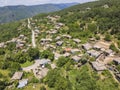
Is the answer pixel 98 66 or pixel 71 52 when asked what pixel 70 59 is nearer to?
pixel 71 52

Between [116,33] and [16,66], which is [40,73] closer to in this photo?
[16,66]

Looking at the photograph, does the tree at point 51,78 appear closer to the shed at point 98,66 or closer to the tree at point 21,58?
the shed at point 98,66

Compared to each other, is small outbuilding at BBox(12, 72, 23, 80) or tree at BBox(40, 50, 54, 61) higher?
tree at BBox(40, 50, 54, 61)

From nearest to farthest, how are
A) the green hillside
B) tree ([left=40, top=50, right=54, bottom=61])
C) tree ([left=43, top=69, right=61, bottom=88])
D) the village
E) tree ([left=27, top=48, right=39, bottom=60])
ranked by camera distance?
tree ([left=43, top=69, right=61, bottom=88])
the green hillside
the village
tree ([left=40, top=50, right=54, bottom=61])
tree ([left=27, top=48, right=39, bottom=60])

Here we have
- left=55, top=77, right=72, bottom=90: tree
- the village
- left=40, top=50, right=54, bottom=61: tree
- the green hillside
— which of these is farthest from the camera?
left=40, top=50, right=54, bottom=61: tree

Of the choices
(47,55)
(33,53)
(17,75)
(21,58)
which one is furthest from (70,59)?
(21,58)

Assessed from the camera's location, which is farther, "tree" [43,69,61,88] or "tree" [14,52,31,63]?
"tree" [14,52,31,63]

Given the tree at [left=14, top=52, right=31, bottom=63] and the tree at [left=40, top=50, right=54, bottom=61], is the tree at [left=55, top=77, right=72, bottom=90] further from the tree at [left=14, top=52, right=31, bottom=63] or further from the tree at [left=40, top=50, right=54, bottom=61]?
the tree at [left=14, top=52, right=31, bottom=63]

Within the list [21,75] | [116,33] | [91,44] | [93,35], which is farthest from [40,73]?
[116,33]

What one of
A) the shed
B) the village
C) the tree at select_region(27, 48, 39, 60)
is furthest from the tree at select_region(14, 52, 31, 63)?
the shed
